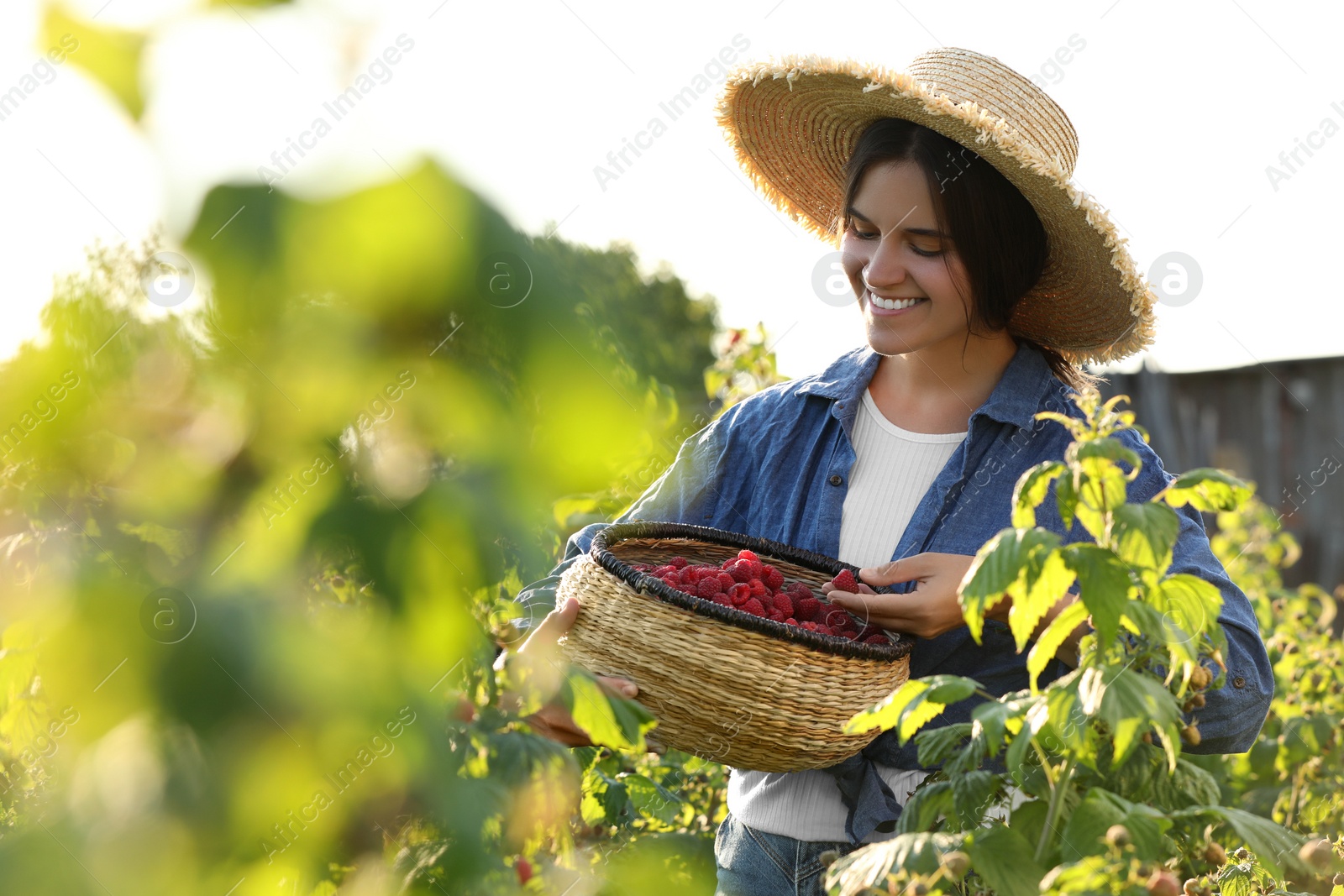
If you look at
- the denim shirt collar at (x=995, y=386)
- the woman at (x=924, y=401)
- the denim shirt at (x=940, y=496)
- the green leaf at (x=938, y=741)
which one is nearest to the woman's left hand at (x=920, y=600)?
the woman at (x=924, y=401)

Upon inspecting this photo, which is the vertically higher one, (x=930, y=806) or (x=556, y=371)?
(x=556, y=371)

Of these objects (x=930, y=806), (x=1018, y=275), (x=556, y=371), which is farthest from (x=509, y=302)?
(x=1018, y=275)

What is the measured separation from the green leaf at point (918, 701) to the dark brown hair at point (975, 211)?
931mm

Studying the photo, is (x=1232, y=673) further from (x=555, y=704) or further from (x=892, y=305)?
(x=555, y=704)

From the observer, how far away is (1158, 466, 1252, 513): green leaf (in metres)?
1.15

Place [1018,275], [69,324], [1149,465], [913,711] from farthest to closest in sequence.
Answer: [1018,275], [1149,465], [913,711], [69,324]

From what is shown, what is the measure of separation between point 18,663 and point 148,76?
0.50ft

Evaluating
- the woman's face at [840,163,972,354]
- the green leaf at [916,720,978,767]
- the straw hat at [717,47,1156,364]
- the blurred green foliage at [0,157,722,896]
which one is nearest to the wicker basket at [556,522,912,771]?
the green leaf at [916,720,978,767]

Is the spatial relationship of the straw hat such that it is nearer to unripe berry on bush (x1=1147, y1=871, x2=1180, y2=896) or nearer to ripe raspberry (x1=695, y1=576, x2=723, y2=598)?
ripe raspberry (x1=695, y1=576, x2=723, y2=598)

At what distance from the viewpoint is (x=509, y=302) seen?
1.02 feet

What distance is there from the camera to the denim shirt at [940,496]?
1.69 metres

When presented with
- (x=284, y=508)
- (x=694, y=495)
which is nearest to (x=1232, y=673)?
(x=694, y=495)

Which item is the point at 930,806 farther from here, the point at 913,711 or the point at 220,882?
the point at 220,882

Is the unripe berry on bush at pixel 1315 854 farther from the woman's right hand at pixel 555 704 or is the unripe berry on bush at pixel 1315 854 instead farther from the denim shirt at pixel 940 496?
the woman's right hand at pixel 555 704
